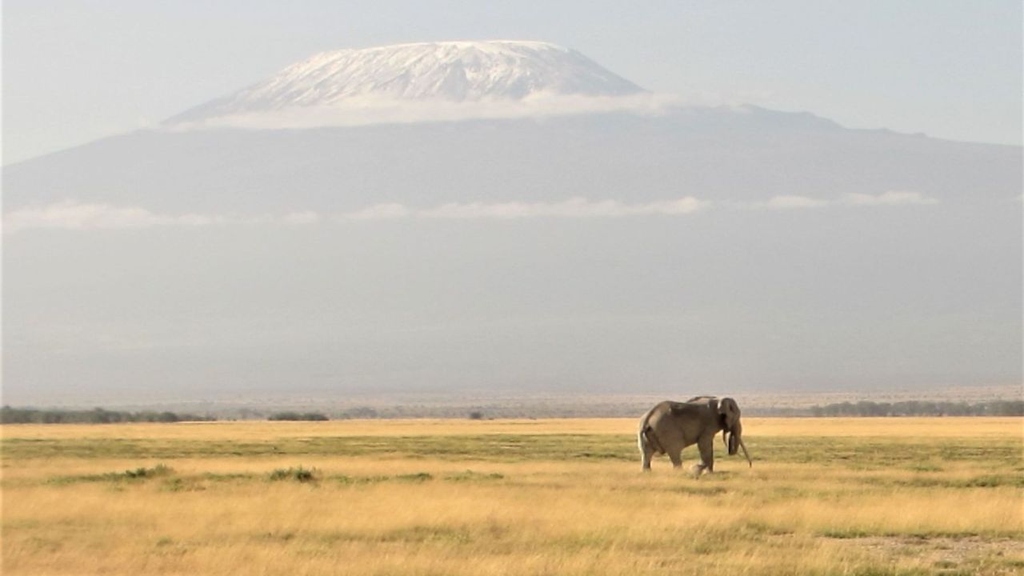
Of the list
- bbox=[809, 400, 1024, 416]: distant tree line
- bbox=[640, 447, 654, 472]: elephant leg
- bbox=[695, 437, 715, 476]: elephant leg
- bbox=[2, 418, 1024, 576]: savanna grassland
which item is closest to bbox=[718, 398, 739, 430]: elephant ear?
bbox=[695, 437, 715, 476]: elephant leg

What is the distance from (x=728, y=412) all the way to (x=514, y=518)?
50.4 feet

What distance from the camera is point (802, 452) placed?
50.5 m

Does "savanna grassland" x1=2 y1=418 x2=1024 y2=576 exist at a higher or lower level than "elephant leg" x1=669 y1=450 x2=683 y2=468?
lower

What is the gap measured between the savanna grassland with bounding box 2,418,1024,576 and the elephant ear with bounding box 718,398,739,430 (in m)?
1.46

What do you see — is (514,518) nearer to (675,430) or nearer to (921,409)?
(675,430)

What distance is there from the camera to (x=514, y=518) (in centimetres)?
2584

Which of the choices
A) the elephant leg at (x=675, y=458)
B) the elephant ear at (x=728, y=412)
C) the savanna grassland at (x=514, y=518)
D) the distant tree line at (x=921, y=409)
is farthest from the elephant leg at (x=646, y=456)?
the distant tree line at (x=921, y=409)

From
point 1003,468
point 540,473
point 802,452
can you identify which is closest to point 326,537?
point 540,473

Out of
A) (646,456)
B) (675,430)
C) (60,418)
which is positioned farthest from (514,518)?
(60,418)

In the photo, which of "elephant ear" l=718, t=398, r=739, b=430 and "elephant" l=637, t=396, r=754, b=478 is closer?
"elephant" l=637, t=396, r=754, b=478

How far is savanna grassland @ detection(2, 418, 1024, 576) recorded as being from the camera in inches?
820

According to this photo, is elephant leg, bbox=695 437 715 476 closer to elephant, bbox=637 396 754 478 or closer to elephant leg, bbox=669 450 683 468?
elephant, bbox=637 396 754 478

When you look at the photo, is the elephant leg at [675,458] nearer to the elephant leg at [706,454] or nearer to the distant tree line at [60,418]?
the elephant leg at [706,454]

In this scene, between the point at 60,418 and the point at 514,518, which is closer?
the point at 514,518
